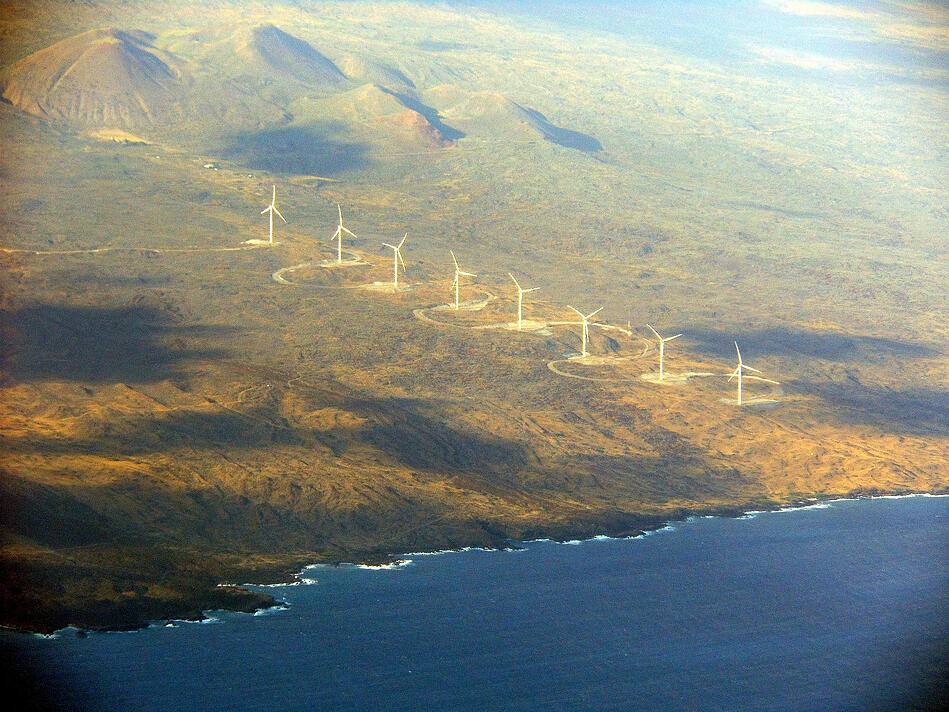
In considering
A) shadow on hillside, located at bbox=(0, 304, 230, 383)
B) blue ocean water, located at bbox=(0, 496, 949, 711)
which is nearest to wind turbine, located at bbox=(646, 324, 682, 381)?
blue ocean water, located at bbox=(0, 496, 949, 711)

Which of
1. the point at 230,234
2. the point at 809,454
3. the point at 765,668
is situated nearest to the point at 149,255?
the point at 230,234

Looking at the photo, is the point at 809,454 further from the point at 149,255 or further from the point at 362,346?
the point at 149,255

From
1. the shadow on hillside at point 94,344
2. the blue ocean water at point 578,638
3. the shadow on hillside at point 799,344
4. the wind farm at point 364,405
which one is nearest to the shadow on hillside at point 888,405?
the wind farm at point 364,405

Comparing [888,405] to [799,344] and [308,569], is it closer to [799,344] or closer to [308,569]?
[799,344]

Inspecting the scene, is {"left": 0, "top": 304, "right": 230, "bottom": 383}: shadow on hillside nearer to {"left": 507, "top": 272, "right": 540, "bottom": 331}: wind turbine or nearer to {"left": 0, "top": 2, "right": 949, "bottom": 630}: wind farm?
{"left": 0, "top": 2, "right": 949, "bottom": 630}: wind farm

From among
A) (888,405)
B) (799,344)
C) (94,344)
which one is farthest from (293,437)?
(799,344)
